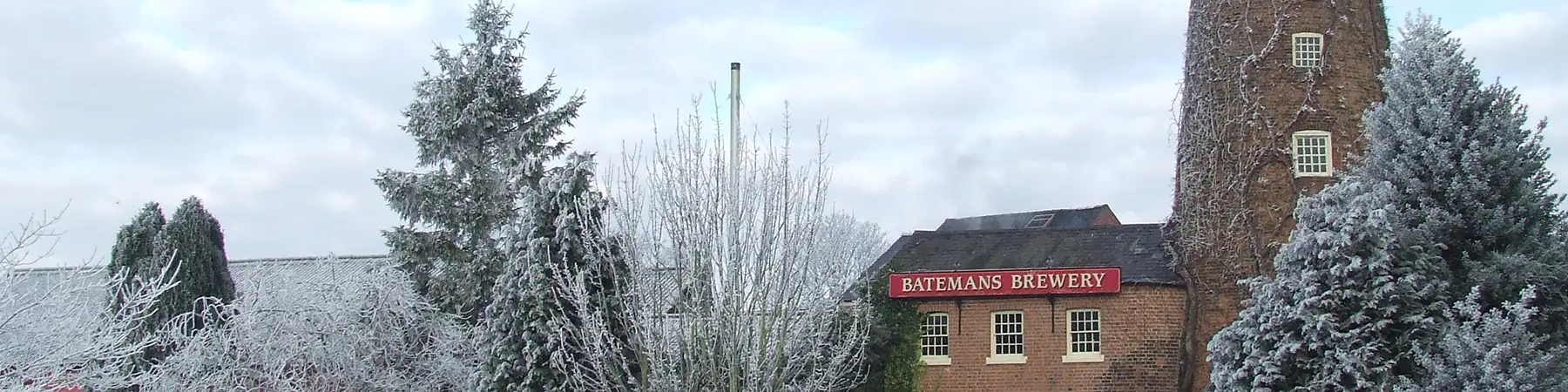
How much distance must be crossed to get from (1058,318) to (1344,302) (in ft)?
27.6

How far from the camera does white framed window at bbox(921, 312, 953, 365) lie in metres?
29.4

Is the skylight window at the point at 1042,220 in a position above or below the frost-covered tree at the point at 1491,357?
above

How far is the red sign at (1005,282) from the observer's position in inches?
1099

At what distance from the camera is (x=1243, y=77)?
28.4 meters

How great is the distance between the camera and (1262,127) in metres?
28.2

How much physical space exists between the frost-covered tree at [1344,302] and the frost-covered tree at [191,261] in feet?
55.6

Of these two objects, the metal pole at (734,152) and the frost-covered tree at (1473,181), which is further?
the metal pole at (734,152)

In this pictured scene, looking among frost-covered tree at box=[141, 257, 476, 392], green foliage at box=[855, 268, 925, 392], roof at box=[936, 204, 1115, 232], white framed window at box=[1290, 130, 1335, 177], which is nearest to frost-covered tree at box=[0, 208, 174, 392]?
frost-covered tree at box=[141, 257, 476, 392]

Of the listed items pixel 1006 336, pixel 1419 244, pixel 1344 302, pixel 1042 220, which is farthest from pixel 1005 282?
pixel 1042 220

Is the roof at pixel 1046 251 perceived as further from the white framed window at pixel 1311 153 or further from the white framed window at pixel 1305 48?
the white framed window at pixel 1305 48

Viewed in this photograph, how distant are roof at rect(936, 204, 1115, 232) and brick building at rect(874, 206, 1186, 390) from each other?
16563 mm

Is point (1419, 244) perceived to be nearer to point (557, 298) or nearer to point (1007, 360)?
point (1007, 360)

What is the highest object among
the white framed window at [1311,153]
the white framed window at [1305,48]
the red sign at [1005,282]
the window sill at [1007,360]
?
the white framed window at [1305,48]

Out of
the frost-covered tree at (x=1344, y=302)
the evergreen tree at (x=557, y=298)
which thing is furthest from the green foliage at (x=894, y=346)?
the frost-covered tree at (x=1344, y=302)
